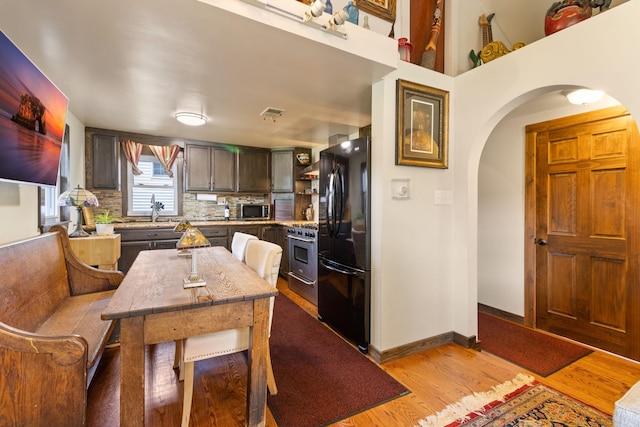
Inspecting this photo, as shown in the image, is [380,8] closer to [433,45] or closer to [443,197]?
[433,45]

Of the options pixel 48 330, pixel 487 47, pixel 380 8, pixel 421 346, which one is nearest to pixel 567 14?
pixel 487 47

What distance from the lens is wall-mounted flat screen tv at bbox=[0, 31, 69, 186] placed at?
1.42 meters

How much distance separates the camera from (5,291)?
4.31 ft

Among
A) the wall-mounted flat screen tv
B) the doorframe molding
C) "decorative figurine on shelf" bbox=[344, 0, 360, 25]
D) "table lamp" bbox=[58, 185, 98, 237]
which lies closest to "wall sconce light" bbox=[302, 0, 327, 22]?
"decorative figurine on shelf" bbox=[344, 0, 360, 25]

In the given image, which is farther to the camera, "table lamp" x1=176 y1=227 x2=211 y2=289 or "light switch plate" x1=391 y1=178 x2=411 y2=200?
"light switch plate" x1=391 y1=178 x2=411 y2=200

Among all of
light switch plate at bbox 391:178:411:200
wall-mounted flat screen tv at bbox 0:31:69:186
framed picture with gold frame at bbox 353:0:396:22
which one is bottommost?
light switch plate at bbox 391:178:411:200

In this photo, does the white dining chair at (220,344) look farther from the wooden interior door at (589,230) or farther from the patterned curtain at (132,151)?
the patterned curtain at (132,151)

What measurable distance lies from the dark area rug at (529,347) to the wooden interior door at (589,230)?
0.21 meters

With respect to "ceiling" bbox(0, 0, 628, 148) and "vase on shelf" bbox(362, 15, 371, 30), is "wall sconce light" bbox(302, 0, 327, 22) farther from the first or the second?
"vase on shelf" bbox(362, 15, 371, 30)

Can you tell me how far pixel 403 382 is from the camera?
1959 millimetres

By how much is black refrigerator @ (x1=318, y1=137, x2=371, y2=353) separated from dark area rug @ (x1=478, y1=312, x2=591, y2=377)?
1.17m

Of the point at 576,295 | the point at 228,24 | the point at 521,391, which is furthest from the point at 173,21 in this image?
the point at 576,295

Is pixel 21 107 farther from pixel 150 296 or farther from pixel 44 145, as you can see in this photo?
pixel 150 296

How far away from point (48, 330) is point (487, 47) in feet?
12.0
